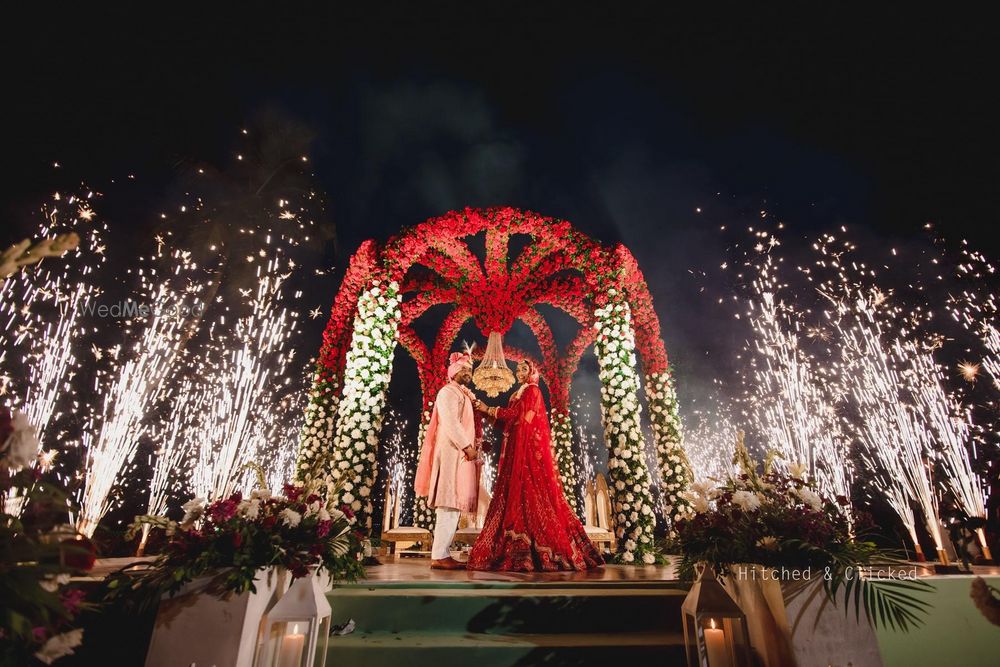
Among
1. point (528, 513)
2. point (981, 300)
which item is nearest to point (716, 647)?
point (528, 513)

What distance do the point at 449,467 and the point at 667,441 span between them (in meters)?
5.30

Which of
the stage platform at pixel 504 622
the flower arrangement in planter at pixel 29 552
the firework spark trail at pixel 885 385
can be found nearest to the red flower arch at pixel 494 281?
the firework spark trail at pixel 885 385

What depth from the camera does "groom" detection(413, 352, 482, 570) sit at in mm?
6246

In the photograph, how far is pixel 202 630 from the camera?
3.02 m

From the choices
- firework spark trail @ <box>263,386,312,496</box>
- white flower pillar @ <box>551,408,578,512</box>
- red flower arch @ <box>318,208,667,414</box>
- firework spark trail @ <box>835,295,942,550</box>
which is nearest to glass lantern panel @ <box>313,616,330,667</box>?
red flower arch @ <box>318,208,667,414</box>

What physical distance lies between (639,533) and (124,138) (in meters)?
12.8

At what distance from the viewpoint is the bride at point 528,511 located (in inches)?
233

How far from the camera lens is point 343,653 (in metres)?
3.46

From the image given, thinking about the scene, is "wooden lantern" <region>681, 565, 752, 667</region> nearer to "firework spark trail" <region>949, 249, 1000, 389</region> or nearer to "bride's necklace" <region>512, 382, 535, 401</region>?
"bride's necklace" <region>512, 382, 535, 401</region>

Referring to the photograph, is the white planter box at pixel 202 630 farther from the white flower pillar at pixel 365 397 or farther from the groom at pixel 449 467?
the white flower pillar at pixel 365 397

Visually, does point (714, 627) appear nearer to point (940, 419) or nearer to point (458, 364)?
point (458, 364)

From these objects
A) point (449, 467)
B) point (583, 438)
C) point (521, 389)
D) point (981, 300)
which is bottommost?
point (449, 467)

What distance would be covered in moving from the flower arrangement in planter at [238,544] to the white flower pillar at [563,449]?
29.7ft

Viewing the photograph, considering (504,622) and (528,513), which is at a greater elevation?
(528,513)
